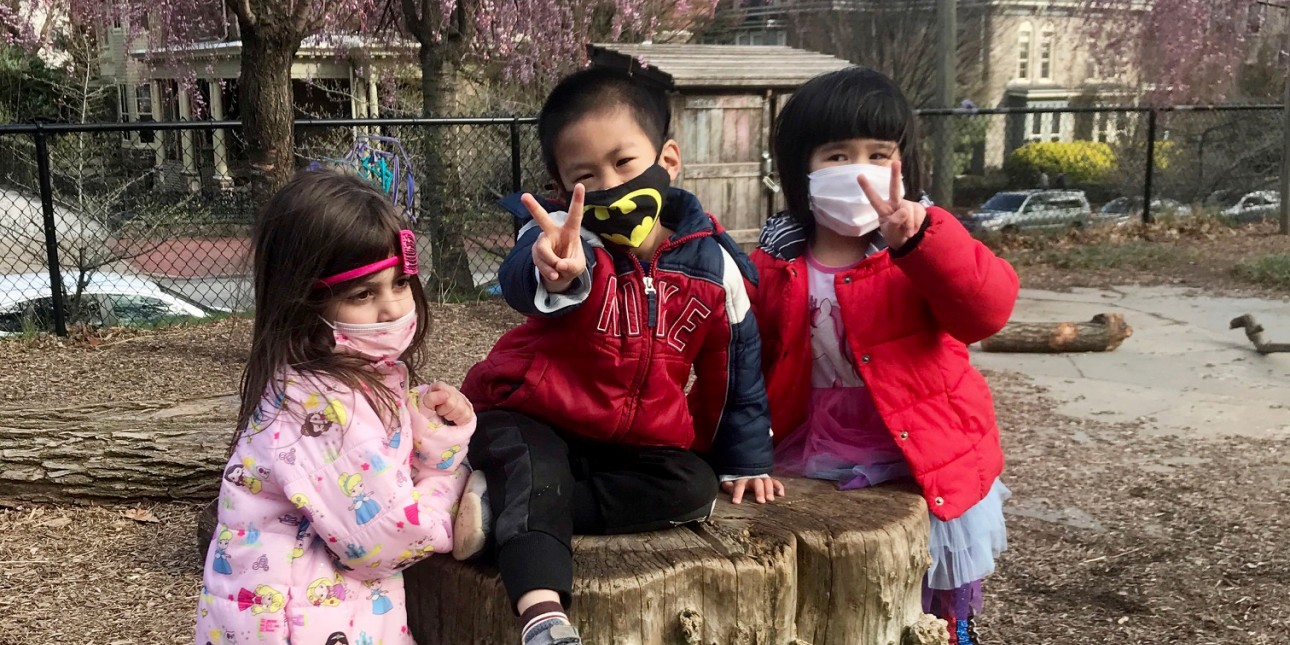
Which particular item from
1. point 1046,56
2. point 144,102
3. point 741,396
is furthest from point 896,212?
point 1046,56

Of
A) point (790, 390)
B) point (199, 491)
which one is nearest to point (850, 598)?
point (790, 390)

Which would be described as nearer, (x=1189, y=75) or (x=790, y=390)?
(x=790, y=390)

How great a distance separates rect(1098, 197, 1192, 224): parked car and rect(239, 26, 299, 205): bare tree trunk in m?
10.2

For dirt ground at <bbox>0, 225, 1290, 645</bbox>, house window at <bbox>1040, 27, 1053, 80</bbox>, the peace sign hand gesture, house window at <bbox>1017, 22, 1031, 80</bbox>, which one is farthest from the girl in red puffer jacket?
house window at <bbox>1040, 27, 1053, 80</bbox>

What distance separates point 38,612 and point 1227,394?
5562mm

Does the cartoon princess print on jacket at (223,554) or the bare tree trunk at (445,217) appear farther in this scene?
the bare tree trunk at (445,217)

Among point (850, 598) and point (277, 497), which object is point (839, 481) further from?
point (277, 497)

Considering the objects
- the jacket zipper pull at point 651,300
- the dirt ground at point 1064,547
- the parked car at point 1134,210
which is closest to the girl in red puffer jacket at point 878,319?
the jacket zipper pull at point 651,300

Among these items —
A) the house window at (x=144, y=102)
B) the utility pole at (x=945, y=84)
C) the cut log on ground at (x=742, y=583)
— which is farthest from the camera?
the house window at (x=144, y=102)

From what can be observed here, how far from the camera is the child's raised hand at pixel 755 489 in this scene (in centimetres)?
211

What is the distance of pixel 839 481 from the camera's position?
7.39 ft

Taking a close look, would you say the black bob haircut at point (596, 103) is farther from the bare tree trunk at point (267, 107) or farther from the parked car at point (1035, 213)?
the parked car at point (1035, 213)

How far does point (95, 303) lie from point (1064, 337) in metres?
6.49

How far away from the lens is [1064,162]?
1705 cm
